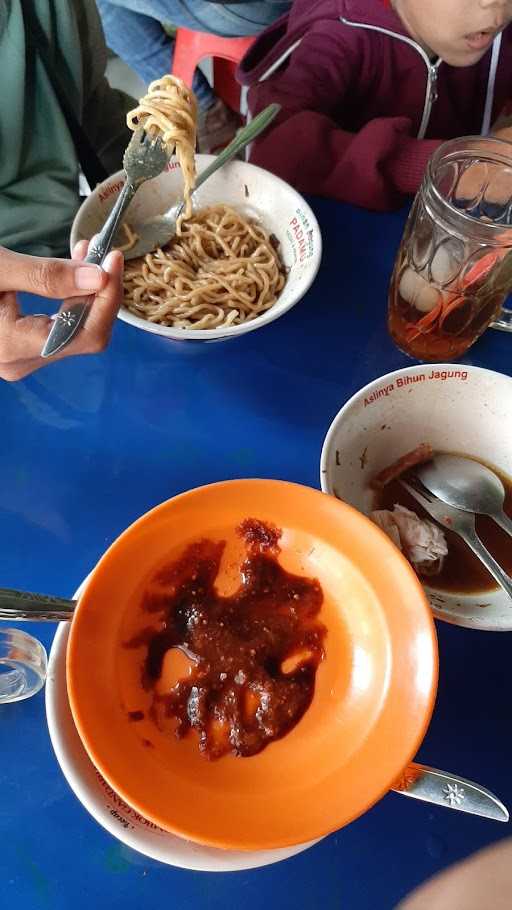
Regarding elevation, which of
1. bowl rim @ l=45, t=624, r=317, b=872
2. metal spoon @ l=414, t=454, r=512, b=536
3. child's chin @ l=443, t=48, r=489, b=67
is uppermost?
child's chin @ l=443, t=48, r=489, b=67

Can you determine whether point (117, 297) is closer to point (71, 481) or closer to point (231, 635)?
point (71, 481)

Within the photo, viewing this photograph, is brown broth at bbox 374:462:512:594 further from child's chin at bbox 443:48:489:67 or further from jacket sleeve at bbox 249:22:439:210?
child's chin at bbox 443:48:489:67

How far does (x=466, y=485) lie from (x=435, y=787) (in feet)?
0.99

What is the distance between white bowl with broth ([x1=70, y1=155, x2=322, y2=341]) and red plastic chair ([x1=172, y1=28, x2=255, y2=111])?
0.84m

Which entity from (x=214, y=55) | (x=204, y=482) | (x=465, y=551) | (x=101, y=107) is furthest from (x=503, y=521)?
(x=214, y=55)

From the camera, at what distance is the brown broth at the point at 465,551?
0.64 m

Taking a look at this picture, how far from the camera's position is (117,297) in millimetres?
704

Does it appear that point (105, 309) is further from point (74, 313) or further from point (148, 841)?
point (148, 841)

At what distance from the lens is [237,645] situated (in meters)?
0.58

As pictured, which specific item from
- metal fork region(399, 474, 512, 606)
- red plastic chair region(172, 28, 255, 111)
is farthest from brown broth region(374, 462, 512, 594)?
red plastic chair region(172, 28, 255, 111)

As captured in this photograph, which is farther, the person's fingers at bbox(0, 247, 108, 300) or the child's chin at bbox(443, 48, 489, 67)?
the child's chin at bbox(443, 48, 489, 67)

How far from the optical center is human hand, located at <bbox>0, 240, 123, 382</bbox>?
26.0 inches

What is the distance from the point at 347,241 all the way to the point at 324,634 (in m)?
0.63

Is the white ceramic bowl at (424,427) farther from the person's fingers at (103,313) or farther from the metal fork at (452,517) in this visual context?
the person's fingers at (103,313)
